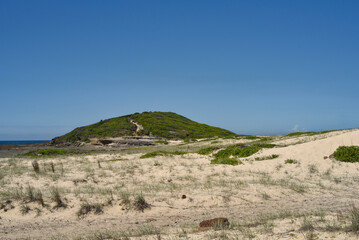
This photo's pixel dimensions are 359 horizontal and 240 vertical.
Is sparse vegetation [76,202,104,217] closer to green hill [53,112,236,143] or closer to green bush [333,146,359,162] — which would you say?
green bush [333,146,359,162]

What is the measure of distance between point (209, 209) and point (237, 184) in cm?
307

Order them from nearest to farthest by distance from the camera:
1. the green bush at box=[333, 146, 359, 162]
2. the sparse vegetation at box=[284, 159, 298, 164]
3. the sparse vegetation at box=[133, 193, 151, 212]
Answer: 1. the sparse vegetation at box=[133, 193, 151, 212]
2. the green bush at box=[333, 146, 359, 162]
3. the sparse vegetation at box=[284, 159, 298, 164]

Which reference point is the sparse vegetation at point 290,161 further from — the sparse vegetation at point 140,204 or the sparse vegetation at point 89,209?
the sparse vegetation at point 89,209

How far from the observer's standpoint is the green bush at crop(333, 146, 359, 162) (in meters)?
15.7

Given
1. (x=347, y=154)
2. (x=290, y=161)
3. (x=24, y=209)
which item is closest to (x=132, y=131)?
(x=290, y=161)

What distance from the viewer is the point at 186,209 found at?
28.7ft

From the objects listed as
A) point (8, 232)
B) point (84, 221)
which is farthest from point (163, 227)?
point (8, 232)

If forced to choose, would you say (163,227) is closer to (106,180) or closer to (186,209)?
(186,209)

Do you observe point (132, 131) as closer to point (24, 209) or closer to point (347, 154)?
point (347, 154)

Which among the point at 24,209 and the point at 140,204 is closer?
the point at 24,209

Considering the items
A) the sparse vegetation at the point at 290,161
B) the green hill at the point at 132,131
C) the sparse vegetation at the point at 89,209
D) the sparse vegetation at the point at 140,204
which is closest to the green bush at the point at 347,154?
the sparse vegetation at the point at 290,161

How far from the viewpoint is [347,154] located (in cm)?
1611

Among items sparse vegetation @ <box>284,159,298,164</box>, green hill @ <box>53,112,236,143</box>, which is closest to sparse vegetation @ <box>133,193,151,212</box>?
sparse vegetation @ <box>284,159,298,164</box>

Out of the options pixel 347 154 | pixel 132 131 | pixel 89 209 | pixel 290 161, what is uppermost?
pixel 132 131
